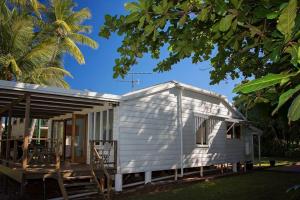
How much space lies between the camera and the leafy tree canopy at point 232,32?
138 centimetres

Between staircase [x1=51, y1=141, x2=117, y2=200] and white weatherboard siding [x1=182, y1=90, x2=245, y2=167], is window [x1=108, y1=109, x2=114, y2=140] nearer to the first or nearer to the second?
staircase [x1=51, y1=141, x2=117, y2=200]

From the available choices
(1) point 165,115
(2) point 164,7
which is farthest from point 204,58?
(1) point 165,115

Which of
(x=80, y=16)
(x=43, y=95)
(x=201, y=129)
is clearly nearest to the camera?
(x=43, y=95)

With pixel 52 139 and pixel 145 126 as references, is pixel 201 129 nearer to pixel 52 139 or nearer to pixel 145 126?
pixel 145 126

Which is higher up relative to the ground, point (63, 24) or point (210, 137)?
point (63, 24)

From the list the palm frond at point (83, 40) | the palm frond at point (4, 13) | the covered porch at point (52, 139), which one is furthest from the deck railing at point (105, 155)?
the palm frond at point (83, 40)

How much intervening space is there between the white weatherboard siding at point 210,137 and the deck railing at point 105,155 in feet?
11.3

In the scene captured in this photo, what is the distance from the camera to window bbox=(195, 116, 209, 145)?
14.1 m

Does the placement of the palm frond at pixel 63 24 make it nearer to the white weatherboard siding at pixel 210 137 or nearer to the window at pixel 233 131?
the white weatherboard siding at pixel 210 137

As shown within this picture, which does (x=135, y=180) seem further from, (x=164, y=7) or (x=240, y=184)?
(x=164, y=7)

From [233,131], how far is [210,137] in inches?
108

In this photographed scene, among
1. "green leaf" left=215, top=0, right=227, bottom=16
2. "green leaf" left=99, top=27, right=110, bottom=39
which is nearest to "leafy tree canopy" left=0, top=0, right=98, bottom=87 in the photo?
"green leaf" left=99, top=27, right=110, bottom=39

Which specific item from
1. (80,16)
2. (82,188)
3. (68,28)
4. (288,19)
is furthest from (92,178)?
(80,16)

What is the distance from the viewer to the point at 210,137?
14734 millimetres
